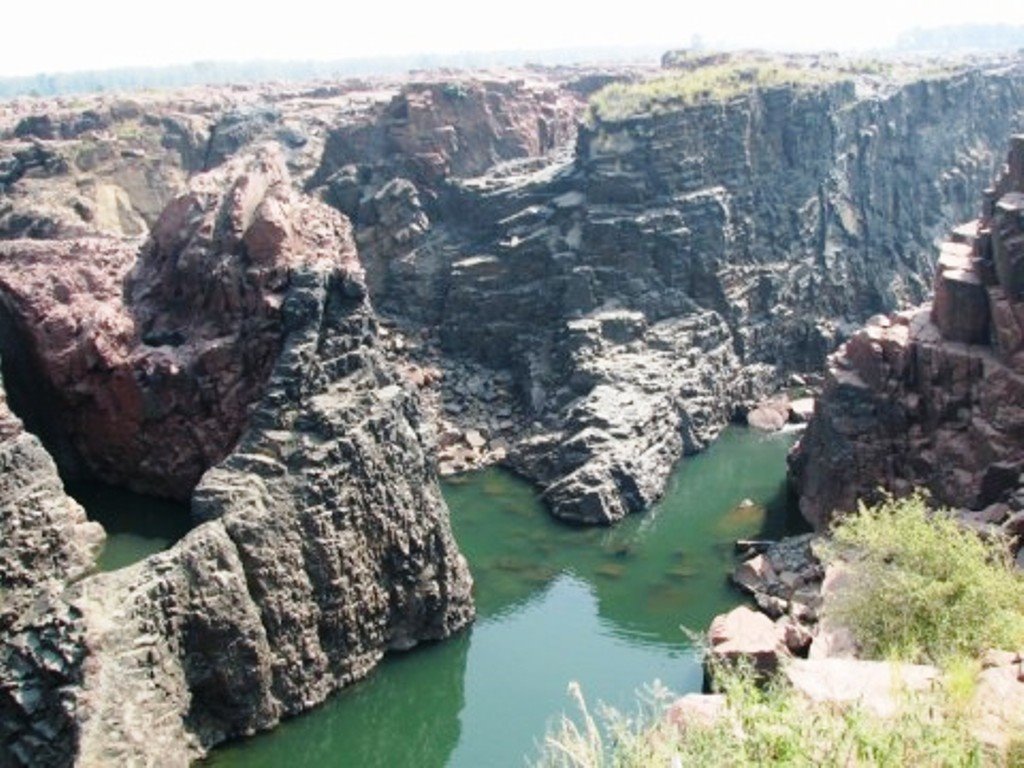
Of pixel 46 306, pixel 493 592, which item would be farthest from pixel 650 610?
pixel 46 306

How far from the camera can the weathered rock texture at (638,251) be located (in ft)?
158

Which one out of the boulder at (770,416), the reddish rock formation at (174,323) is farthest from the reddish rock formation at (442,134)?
the reddish rock formation at (174,323)

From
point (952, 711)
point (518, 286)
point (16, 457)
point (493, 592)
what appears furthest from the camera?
point (518, 286)

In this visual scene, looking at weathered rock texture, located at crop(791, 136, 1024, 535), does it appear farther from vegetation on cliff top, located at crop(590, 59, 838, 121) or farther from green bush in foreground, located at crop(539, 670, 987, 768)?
vegetation on cliff top, located at crop(590, 59, 838, 121)

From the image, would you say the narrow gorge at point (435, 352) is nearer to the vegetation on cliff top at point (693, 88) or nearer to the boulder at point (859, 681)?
the vegetation on cliff top at point (693, 88)

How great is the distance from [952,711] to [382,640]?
19.7 metres

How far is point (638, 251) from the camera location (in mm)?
52375

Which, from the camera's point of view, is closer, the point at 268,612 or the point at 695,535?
the point at 268,612

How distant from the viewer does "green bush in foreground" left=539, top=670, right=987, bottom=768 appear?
11.8 metres

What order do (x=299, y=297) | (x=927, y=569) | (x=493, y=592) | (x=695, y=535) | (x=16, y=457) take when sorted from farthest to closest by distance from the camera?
(x=695, y=535) → (x=493, y=592) → (x=299, y=297) → (x=16, y=457) → (x=927, y=569)

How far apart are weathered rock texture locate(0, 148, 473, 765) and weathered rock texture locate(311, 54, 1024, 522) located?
13580 mm

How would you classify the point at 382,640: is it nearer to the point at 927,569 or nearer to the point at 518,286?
the point at 927,569

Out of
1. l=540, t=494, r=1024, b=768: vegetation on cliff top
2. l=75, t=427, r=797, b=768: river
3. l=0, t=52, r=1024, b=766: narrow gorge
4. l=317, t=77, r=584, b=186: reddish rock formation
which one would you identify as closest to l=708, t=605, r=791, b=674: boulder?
l=75, t=427, r=797, b=768: river

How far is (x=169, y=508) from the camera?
32.3m
